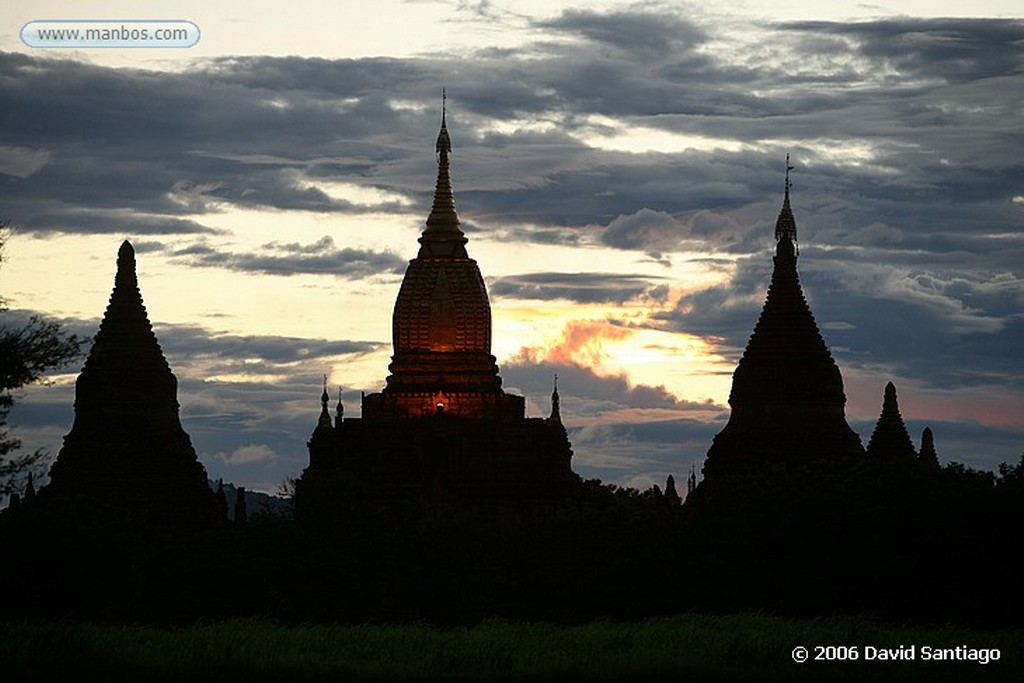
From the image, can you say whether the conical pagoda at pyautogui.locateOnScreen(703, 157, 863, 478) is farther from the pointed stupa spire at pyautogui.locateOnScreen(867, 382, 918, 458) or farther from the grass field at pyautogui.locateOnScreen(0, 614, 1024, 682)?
the grass field at pyautogui.locateOnScreen(0, 614, 1024, 682)

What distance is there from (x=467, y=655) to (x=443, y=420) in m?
80.0

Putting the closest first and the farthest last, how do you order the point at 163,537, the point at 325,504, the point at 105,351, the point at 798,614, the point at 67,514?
the point at 798,614 < the point at 67,514 < the point at 325,504 < the point at 163,537 < the point at 105,351

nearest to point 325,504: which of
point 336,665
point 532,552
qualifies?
point 532,552

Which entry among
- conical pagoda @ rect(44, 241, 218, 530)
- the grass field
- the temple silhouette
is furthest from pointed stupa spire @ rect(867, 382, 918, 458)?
the grass field

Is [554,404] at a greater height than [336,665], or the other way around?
[554,404]

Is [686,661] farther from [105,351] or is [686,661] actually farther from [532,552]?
[105,351]

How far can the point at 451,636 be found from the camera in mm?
74000

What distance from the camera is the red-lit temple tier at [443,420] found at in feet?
477

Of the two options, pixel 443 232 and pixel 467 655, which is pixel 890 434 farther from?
pixel 467 655

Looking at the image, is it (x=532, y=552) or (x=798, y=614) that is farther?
(x=532, y=552)

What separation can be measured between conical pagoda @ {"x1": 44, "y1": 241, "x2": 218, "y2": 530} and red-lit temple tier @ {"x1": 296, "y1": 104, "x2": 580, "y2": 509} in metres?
5.88

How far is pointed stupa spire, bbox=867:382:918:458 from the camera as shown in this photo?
148 m

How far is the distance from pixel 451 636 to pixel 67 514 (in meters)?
34.5

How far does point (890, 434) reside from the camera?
14888 centimetres
